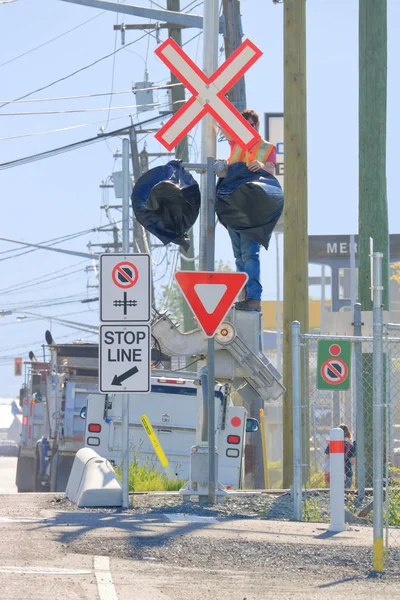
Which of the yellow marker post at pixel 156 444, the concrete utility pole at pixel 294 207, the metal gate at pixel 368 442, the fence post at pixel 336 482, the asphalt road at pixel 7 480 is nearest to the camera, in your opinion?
the metal gate at pixel 368 442

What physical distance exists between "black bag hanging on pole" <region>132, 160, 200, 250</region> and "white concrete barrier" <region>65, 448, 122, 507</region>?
238 cm

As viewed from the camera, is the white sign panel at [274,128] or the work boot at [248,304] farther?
the white sign panel at [274,128]

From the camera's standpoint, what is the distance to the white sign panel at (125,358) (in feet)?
34.1

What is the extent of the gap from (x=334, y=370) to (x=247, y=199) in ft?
6.68

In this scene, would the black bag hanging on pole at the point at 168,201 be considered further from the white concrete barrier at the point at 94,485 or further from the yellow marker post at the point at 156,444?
the yellow marker post at the point at 156,444

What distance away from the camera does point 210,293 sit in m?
10.5

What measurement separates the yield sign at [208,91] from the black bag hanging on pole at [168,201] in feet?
2.99

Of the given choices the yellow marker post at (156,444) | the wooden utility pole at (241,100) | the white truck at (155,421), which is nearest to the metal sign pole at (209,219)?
the yellow marker post at (156,444)

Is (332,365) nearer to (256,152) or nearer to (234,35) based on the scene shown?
(256,152)

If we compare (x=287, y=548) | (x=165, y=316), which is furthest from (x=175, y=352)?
(x=287, y=548)

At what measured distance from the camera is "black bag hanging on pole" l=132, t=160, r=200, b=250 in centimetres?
1145

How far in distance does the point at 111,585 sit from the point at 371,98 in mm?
8771

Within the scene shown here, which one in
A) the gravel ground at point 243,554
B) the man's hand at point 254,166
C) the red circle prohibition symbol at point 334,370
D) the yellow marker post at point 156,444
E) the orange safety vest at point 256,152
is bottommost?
the gravel ground at point 243,554

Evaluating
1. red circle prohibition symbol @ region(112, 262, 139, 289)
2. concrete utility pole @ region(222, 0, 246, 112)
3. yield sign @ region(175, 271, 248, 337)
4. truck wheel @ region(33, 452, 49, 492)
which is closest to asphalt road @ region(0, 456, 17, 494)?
truck wheel @ region(33, 452, 49, 492)
